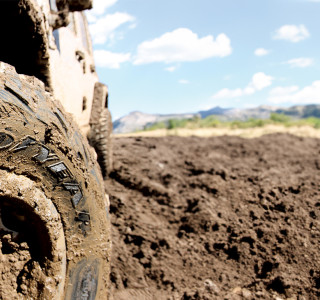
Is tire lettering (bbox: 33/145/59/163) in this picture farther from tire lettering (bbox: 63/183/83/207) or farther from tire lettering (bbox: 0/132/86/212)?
tire lettering (bbox: 63/183/83/207)

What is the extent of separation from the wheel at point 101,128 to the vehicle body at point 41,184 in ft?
4.55

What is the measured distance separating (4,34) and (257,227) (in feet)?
8.02

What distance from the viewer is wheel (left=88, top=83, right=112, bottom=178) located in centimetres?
367

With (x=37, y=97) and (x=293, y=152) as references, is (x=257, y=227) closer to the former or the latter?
(x=37, y=97)

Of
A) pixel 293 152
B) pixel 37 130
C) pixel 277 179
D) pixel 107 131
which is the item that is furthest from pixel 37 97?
pixel 293 152

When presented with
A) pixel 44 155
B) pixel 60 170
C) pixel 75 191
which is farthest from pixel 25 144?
pixel 75 191

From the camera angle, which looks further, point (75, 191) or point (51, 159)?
point (75, 191)

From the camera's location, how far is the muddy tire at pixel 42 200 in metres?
1.65

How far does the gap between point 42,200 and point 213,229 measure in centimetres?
193

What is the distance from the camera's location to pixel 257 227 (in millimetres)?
3229

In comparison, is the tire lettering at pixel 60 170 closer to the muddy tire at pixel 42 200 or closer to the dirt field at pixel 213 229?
the muddy tire at pixel 42 200

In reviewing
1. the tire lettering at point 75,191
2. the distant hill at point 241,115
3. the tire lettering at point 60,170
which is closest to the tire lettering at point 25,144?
the tire lettering at point 60,170

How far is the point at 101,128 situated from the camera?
3.71 metres

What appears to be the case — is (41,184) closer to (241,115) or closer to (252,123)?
(252,123)
